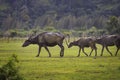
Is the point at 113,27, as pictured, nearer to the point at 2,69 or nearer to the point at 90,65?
the point at 90,65

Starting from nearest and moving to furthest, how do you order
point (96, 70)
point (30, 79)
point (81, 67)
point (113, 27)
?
point (30, 79), point (96, 70), point (81, 67), point (113, 27)

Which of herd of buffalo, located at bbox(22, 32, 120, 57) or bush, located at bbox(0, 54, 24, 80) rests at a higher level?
herd of buffalo, located at bbox(22, 32, 120, 57)

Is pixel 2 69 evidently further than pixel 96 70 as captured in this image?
No

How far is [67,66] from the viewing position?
27.4m

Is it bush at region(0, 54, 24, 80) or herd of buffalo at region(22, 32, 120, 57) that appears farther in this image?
herd of buffalo at region(22, 32, 120, 57)

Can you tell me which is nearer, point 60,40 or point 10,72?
point 10,72

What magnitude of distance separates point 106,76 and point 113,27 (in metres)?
65.4

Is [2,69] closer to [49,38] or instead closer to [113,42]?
[49,38]

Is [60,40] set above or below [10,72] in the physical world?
above

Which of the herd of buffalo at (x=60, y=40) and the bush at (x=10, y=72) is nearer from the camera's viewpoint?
the bush at (x=10, y=72)

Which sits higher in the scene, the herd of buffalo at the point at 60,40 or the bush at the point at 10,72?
the herd of buffalo at the point at 60,40

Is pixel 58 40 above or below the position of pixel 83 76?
above

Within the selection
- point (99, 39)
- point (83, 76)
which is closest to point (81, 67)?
point (83, 76)

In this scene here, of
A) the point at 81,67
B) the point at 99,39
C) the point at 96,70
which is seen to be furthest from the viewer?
the point at 99,39
